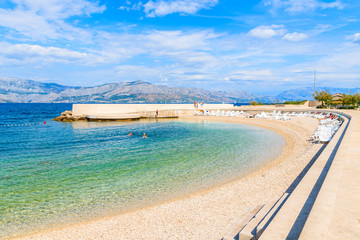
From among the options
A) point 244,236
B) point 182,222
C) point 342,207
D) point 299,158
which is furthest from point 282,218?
point 299,158

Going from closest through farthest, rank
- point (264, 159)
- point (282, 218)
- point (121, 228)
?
point (282, 218) → point (121, 228) → point (264, 159)

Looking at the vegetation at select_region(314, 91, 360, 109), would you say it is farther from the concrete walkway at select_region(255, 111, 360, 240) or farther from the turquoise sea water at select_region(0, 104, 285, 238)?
the concrete walkway at select_region(255, 111, 360, 240)

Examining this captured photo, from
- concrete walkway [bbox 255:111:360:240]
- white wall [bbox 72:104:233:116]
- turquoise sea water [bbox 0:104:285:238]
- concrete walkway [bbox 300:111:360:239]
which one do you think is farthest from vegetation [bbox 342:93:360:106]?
concrete walkway [bbox 300:111:360:239]

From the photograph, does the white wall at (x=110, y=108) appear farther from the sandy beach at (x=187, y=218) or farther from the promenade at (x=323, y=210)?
the promenade at (x=323, y=210)

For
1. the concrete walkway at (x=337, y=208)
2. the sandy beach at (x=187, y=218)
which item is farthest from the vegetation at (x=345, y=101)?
the concrete walkway at (x=337, y=208)

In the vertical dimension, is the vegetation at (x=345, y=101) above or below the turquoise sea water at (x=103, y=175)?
above

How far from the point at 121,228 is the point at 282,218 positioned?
4358 mm

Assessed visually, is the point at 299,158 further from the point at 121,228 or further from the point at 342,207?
the point at 121,228

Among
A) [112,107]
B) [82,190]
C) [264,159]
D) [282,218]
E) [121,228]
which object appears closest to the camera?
[282,218]

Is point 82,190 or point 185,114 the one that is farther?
point 185,114

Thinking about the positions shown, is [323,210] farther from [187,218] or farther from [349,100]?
[349,100]

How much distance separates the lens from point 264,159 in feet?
46.6

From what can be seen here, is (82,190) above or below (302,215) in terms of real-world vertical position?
below

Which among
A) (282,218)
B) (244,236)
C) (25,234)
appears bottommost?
(25,234)
